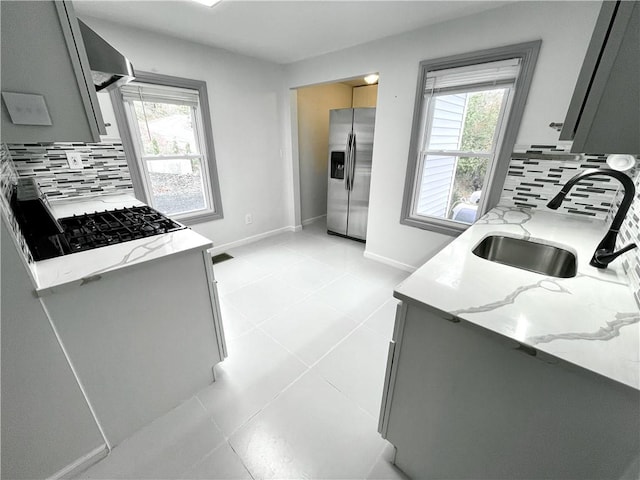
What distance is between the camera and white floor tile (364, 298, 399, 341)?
2.00 meters

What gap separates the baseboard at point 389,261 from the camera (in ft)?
9.53

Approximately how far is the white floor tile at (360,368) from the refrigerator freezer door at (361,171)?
1986 mm

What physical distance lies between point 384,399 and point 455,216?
212 centimetres

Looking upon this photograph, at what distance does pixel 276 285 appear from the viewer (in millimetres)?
2619

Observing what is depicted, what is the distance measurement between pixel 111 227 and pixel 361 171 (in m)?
2.83

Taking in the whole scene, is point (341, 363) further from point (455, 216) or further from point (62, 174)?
point (62, 174)

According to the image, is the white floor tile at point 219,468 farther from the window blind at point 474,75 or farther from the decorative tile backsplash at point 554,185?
the window blind at point 474,75

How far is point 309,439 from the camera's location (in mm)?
1276

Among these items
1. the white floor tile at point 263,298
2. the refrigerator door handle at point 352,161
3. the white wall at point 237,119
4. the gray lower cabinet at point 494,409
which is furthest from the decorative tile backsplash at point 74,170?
the gray lower cabinet at point 494,409

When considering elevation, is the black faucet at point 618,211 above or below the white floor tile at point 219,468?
above

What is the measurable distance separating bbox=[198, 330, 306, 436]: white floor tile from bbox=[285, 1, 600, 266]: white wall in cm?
181

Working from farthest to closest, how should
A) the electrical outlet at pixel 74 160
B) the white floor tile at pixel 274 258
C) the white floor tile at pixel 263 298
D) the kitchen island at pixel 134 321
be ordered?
the white floor tile at pixel 274 258
the white floor tile at pixel 263 298
the electrical outlet at pixel 74 160
the kitchen island at pixel 134 321

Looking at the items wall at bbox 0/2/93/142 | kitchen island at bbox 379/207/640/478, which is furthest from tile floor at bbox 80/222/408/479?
wall at bbox 0/2/93/142

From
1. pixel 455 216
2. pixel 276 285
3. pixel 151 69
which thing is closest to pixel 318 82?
pixel 151 69
